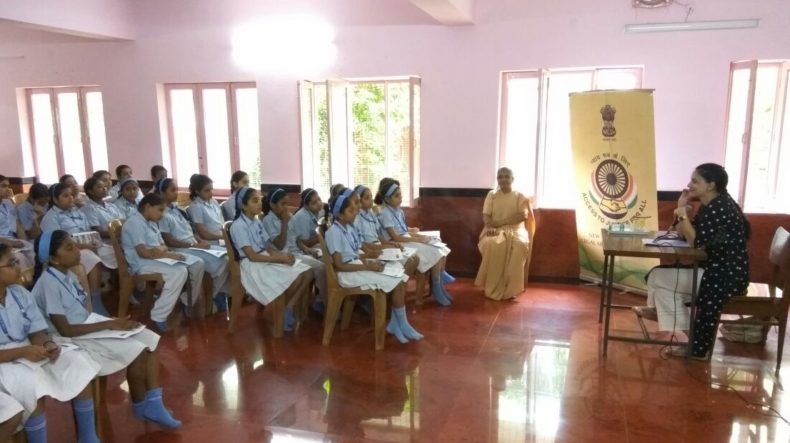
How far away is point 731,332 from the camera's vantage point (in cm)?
425

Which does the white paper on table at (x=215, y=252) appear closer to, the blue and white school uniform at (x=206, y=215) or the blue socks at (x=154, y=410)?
the blue and white school uniform at (x=206, y=215)

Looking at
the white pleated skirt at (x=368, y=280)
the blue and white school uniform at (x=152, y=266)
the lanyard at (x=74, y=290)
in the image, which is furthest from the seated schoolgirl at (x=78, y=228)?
the white pleated skirt at (x=368, y=280)

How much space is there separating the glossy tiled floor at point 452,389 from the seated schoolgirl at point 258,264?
37cm

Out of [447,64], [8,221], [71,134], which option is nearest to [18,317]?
[8,221]

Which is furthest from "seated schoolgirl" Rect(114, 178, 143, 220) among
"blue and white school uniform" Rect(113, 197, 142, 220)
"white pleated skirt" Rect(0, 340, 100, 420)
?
"white pleated skirt" Rect(0, 340, 100, 420)

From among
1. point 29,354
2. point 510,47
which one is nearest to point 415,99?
point 510,47

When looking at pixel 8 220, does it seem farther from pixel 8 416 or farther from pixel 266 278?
pixel 8 416

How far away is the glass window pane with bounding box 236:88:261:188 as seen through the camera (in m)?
6.84

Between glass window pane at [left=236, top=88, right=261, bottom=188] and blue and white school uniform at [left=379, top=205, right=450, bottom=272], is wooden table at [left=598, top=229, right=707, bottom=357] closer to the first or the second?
blue and white school uniform at [left=379, top=205, right=450, bottom=272]

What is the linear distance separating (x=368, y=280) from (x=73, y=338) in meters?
1.90

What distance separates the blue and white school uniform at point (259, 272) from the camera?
4312mm

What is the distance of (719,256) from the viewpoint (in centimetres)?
378

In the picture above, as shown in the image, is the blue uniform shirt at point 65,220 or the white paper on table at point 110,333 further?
the blue uniform shirt at point 65,220

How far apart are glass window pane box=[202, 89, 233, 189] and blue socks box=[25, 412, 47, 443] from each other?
481cm
